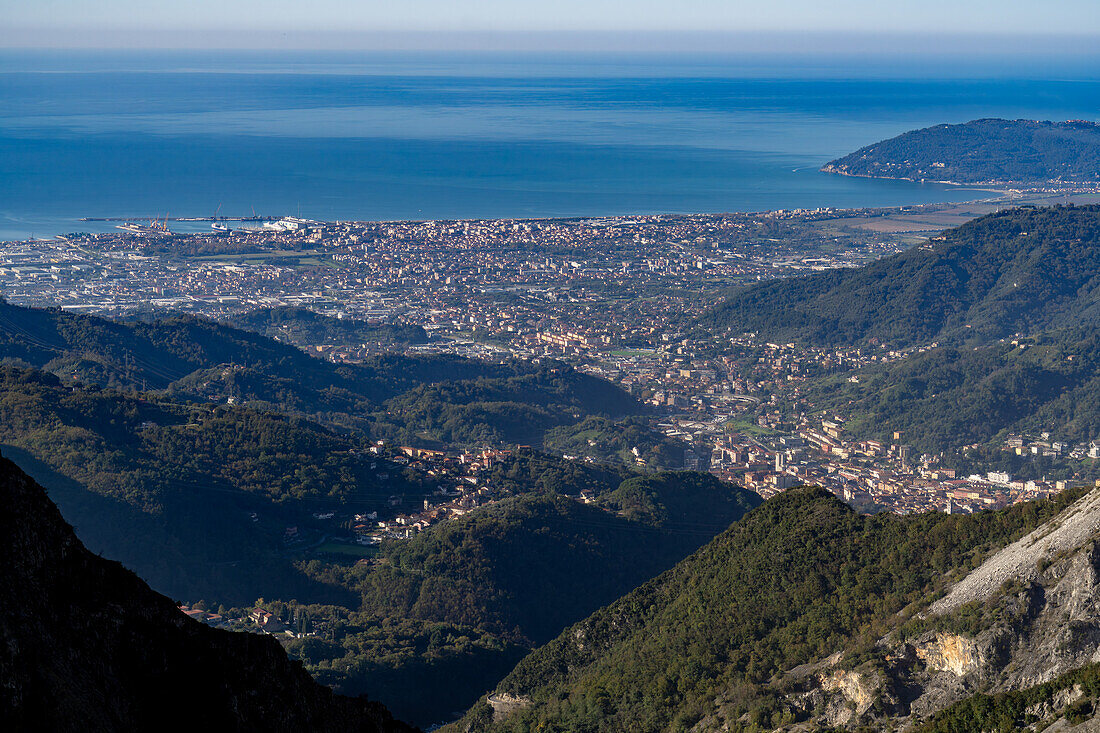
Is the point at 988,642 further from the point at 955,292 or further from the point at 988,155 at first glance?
the point at 988,155

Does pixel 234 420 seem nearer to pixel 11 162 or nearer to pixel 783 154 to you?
pixel 11 162

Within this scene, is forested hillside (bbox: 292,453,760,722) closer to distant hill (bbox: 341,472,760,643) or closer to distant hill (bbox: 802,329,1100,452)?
distant hill (bbox: 341,472,760,643)

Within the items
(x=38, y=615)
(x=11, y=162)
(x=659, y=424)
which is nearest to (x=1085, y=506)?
(x=38, y=615)

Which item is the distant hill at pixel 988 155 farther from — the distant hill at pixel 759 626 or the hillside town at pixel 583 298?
the distant hill at pixel 759 626

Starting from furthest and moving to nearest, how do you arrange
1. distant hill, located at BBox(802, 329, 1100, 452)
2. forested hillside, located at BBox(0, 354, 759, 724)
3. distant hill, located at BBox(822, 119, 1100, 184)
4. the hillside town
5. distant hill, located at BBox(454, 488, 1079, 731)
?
distant hill, located at BBox(822, 119, 1100, 184) < distant hill, located at BBox(802, 329, 1100, 452) < the hillside town < forested hillside, located at BBox(0, 354, 759, 724) < distant hill, located at BBox(454, 488, 1079, 731)

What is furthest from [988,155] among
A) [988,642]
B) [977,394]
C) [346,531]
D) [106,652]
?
[106,652]

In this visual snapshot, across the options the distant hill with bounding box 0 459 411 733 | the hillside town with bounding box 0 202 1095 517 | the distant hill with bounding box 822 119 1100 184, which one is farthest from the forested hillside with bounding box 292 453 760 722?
the distant hill with bounding box 822 119 1100 184
